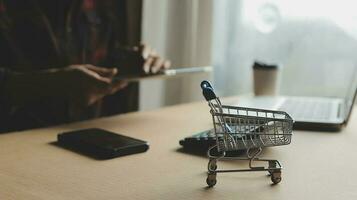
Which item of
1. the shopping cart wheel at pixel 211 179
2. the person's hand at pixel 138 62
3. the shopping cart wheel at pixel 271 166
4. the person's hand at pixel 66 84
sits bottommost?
the shopping cart wheel at pixel 211 179

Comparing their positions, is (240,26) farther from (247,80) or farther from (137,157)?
(137,157)

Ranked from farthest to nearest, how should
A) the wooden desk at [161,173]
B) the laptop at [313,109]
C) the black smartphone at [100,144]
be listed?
1. the laptop at [313,109]
2. the black smartphone at [100,144]
3. the wooden desk at [161,173]

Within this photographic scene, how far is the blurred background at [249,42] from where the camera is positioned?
1.54 meters

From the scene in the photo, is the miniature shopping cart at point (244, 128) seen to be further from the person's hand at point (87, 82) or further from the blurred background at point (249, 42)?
the blurred background at point (249, 42)

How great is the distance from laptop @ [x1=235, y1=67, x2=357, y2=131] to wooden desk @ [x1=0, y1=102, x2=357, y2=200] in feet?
0.21

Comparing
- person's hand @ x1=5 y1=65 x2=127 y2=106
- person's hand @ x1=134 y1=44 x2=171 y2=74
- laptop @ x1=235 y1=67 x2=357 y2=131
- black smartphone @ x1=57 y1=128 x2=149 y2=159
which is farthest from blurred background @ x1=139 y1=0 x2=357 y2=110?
black smartphone @ x1=57 y1=128 x2=149 y2=159

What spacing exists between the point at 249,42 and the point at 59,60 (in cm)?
65

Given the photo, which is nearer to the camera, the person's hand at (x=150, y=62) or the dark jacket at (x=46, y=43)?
the person's hand at (x=150, y=62)

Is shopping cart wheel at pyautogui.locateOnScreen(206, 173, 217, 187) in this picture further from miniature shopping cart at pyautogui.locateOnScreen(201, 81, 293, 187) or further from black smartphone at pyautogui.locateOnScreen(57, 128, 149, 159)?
black smartphone at pyautogui.locateOnScreen(57, 128, 149, 159)

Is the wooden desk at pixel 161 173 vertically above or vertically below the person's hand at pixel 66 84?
below

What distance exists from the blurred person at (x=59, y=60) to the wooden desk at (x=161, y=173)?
0.60 ft

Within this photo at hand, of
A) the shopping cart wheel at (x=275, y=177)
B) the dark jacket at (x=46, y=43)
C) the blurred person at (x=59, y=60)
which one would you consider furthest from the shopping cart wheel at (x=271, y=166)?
the dark jacket at (x=46, y=43)

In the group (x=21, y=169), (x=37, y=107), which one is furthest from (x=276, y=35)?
(x=21, y=169)

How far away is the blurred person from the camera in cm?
109
